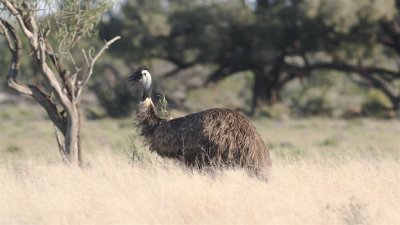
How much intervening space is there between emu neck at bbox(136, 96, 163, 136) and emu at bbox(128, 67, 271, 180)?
45 centimetres

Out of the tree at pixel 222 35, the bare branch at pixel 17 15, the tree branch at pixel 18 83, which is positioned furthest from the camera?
the tree at pixel 222 35

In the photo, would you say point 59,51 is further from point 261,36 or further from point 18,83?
point 261,36

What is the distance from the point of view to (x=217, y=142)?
9680 millimetres

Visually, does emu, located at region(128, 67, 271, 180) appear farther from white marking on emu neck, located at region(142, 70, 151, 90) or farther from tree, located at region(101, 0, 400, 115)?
tree, located at region(101, 0, 400, 115)

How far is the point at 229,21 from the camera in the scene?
112ft

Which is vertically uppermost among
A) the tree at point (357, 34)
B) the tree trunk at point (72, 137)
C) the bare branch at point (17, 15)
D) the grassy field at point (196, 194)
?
the bare branch at point (17, 15)

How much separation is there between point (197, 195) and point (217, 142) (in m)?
1.45

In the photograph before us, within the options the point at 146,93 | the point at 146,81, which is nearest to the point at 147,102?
the point at 146,93

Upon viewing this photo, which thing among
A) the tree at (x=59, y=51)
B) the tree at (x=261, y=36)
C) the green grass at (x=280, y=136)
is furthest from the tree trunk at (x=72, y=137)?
the tree at (x=261, y=36)

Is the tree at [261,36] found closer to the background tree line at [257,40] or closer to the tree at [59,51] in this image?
the background tree line at [257,40]

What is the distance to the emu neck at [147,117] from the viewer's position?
421 inches

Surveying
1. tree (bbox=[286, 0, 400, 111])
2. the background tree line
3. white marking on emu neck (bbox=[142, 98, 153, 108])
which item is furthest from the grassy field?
the background tree line

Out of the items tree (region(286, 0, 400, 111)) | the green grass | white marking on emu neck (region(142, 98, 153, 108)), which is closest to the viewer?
white marking on emu neck (region(142, 98, 153, 108))

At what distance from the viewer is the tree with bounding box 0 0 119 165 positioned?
37.6ft
